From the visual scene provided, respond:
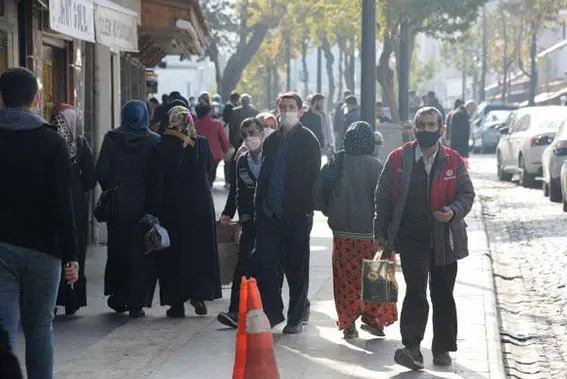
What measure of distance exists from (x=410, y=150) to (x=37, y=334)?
294cm

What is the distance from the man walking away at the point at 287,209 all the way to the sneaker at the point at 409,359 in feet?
5.49

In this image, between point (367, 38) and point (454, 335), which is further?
point (367, 38)

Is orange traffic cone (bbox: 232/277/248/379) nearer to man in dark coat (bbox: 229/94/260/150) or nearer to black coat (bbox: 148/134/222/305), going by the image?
black coat (bbox: 148/134/222/305)

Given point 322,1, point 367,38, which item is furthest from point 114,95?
point 322,1

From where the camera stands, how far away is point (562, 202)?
24312 millimetres

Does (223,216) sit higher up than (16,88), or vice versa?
(16,88)

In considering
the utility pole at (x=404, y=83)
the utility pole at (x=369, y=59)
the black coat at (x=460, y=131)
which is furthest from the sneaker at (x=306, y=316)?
the utility pole at (x=404, y=83)

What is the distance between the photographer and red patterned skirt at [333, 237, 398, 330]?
1012cm

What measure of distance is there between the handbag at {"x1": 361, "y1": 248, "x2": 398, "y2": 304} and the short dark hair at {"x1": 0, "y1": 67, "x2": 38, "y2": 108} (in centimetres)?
284

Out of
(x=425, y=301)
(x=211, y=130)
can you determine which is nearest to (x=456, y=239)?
(x=425, y=301)

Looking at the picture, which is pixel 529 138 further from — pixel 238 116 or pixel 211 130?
pixel 211 130

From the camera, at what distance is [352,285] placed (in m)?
10.2

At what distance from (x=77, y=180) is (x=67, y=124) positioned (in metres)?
0.44

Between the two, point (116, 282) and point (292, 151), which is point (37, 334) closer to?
point (292, 151)
